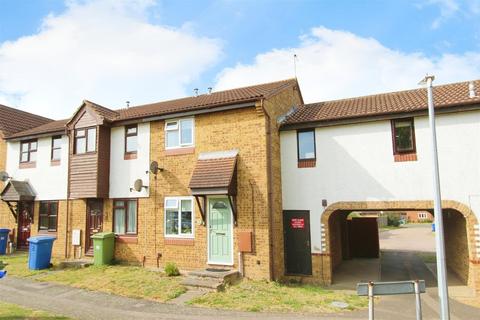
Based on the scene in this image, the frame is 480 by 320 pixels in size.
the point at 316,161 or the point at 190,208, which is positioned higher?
the point at 316,161

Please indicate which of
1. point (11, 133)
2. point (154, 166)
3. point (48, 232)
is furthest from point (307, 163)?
point (11, 133)

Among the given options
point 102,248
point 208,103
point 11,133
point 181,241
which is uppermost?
point 11,133

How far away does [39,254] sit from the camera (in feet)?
43.0

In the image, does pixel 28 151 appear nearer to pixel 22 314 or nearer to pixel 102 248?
pixel 102 248

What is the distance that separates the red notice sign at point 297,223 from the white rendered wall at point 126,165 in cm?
563

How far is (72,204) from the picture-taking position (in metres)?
15.2

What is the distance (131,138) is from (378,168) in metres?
9.49

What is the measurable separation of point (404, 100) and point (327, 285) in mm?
7032

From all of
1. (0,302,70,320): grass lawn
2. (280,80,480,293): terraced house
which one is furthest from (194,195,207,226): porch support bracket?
(0,302,70,320): grass lawn

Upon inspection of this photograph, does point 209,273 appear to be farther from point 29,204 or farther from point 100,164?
point 29,204

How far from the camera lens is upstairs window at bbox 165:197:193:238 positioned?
41.7 feet

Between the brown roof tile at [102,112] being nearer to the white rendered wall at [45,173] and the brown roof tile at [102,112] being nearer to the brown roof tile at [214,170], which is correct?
the white rendered wall at [45,173]

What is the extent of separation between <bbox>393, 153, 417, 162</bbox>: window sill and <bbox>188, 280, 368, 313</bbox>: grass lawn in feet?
14.8

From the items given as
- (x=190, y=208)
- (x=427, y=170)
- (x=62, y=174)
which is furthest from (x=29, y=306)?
(x=427, y=170)
